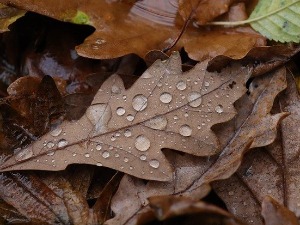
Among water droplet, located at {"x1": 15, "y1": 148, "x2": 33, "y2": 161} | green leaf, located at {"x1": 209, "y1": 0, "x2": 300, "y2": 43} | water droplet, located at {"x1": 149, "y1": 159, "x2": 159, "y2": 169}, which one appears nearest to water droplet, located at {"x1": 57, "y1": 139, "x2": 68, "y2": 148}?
water droplet, located at {"x1": 15, "y1": 148, "x2": 33, "y2": 161}

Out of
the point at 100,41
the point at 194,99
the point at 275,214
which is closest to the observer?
the point at 275,214

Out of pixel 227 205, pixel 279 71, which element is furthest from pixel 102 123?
pixel 279 71

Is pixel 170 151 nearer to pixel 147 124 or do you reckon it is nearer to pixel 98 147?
pixel 147 124

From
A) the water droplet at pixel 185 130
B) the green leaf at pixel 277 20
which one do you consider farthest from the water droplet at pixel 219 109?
the green leaf at pixel 277 20

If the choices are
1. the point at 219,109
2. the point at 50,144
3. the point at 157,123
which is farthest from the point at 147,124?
the point at 50,144

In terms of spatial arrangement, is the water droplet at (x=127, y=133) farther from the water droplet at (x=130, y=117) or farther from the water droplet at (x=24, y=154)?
the water droplet at (x=24, y=154)

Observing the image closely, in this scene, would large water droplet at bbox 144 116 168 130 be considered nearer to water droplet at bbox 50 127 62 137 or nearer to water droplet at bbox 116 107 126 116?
water droplet at bbox 116 107 126 116

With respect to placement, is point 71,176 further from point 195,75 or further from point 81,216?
point 195,75
